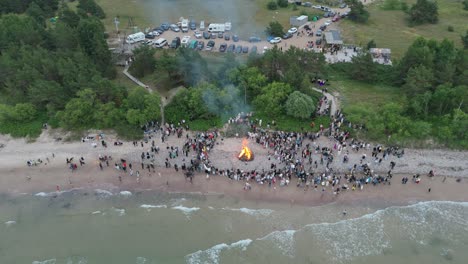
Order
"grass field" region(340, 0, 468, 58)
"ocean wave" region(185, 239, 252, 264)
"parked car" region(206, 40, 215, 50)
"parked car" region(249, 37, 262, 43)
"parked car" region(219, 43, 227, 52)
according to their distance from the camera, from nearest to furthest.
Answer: "ocean wave" region(185, 239, 252, 264), "parked car" region(219, 43, 227, 52), "parked car" region(206, 40, 215, 50), "parked car" region(249, 37, 262, 43), "grass field" region(340, 0, 468, 58)

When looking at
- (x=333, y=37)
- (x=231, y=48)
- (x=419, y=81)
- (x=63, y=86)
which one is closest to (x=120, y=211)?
(x=63, y=86)

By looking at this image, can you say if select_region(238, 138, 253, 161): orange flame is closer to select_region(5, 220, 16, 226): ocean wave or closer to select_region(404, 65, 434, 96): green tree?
select_region(404, 65, 434, 96): green tree

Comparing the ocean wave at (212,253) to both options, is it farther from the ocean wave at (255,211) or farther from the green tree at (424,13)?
Result: the green tree at (424,13)

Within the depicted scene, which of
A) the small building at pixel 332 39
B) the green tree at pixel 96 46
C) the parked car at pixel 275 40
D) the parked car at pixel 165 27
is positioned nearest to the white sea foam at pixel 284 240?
Answer: the green tree at pixel 96 46

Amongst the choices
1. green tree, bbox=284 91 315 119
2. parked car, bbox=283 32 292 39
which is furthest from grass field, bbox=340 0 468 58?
green tree, bbox=284 91 315 119

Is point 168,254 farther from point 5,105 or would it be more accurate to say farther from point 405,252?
point 5,105
